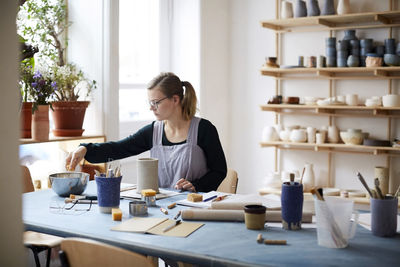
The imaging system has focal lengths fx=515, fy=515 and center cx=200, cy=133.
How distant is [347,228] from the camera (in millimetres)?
1627

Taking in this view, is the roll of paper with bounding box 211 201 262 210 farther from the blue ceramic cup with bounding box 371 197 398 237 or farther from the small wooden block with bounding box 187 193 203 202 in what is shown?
the blue ceramic cup with bounding box 371 197 398 237

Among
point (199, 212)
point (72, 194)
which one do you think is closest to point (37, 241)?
point (72, 194)

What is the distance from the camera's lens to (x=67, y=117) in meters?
3.46

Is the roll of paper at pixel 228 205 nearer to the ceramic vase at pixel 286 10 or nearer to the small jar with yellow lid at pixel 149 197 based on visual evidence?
the small jar with yellow lid at pixel 149 197

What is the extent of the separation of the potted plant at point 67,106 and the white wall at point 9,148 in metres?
2.71

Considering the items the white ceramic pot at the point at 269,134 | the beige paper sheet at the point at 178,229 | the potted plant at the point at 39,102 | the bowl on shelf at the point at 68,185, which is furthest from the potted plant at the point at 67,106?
the beige paper sheet at the point at 178,229

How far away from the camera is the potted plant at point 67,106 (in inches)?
136

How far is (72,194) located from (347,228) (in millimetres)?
1285

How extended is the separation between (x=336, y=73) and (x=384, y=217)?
291cm

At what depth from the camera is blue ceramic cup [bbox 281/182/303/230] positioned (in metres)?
1.81

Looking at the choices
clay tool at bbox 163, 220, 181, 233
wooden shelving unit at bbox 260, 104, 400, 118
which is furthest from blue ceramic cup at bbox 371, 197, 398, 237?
wooden shelving unit at bbox 260, 104, 400, 118

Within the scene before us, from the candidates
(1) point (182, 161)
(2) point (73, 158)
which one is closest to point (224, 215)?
(1) point (182, 161)

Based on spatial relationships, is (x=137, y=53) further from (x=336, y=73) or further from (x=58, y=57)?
(x=336, y=73)

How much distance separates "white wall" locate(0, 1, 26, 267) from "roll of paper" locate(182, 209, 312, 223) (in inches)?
45.9
